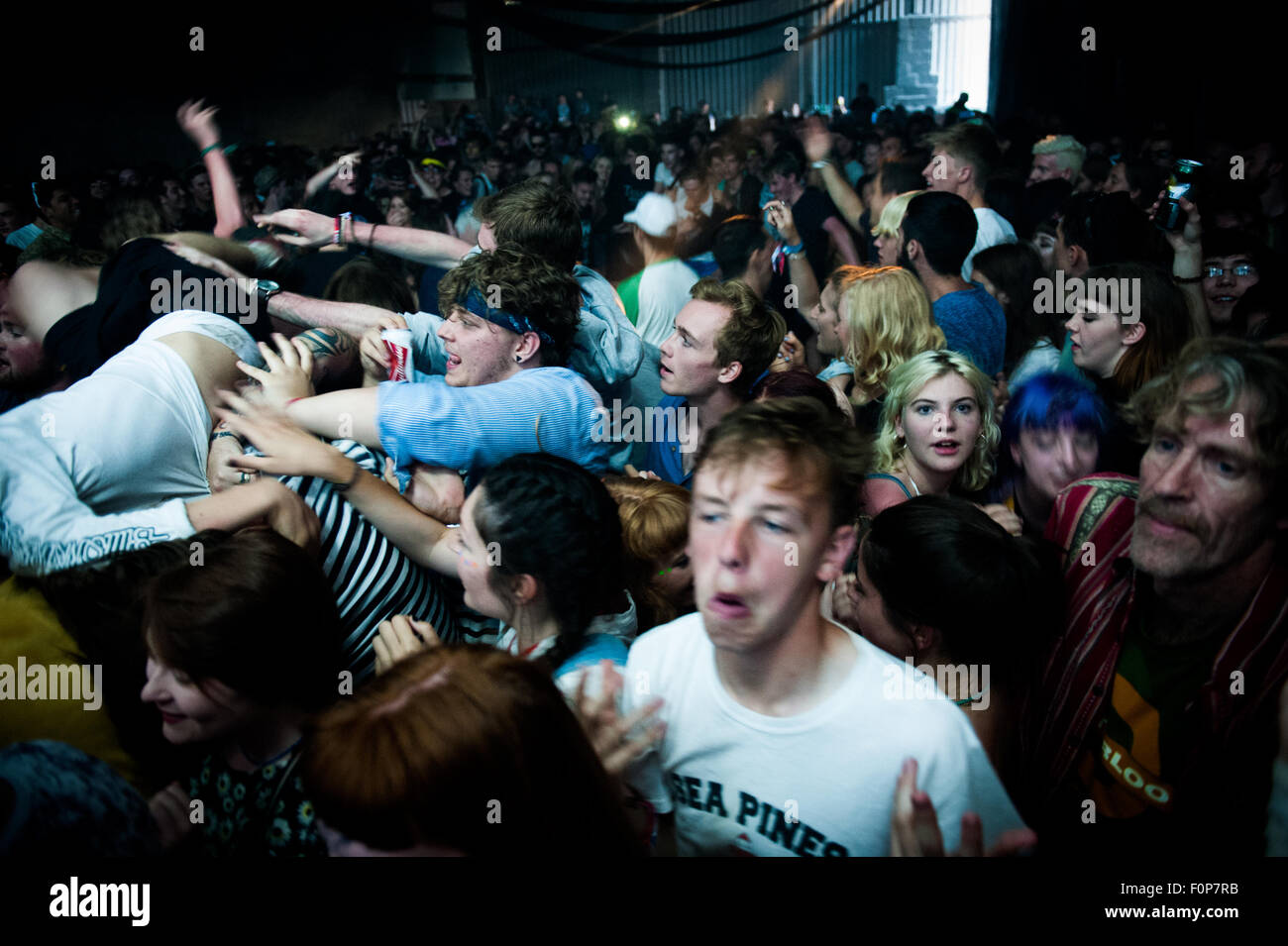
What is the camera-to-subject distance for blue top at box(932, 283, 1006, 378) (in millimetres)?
3090

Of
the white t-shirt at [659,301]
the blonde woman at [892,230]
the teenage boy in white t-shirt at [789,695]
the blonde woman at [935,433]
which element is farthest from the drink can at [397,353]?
the blonde woman at [892,230]

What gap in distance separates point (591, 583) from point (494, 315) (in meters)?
0.79

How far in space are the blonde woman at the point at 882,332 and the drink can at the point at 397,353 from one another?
1.48 m

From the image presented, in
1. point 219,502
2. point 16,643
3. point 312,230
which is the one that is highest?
point 312,230

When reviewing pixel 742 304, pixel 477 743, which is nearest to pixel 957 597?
pixel 477 743

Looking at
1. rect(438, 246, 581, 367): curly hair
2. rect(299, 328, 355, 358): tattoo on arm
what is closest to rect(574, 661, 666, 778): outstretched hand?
rect(438, 246, 581, 367): curly hair

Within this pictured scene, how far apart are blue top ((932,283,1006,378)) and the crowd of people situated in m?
0.54

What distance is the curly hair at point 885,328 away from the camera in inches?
110

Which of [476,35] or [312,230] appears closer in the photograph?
[312,230]

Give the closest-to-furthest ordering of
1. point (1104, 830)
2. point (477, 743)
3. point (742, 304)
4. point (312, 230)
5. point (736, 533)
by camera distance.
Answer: point (477, 743)
point (736, 533)
point (1104, 830)
point (742, 304)
point (312, 230)

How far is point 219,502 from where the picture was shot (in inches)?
63.8

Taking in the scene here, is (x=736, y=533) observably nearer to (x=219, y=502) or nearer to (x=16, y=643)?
(x=219, y=502)

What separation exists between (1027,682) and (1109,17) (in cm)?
1061

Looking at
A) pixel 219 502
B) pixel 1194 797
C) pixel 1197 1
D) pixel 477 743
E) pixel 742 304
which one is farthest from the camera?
pixel 1197 1
